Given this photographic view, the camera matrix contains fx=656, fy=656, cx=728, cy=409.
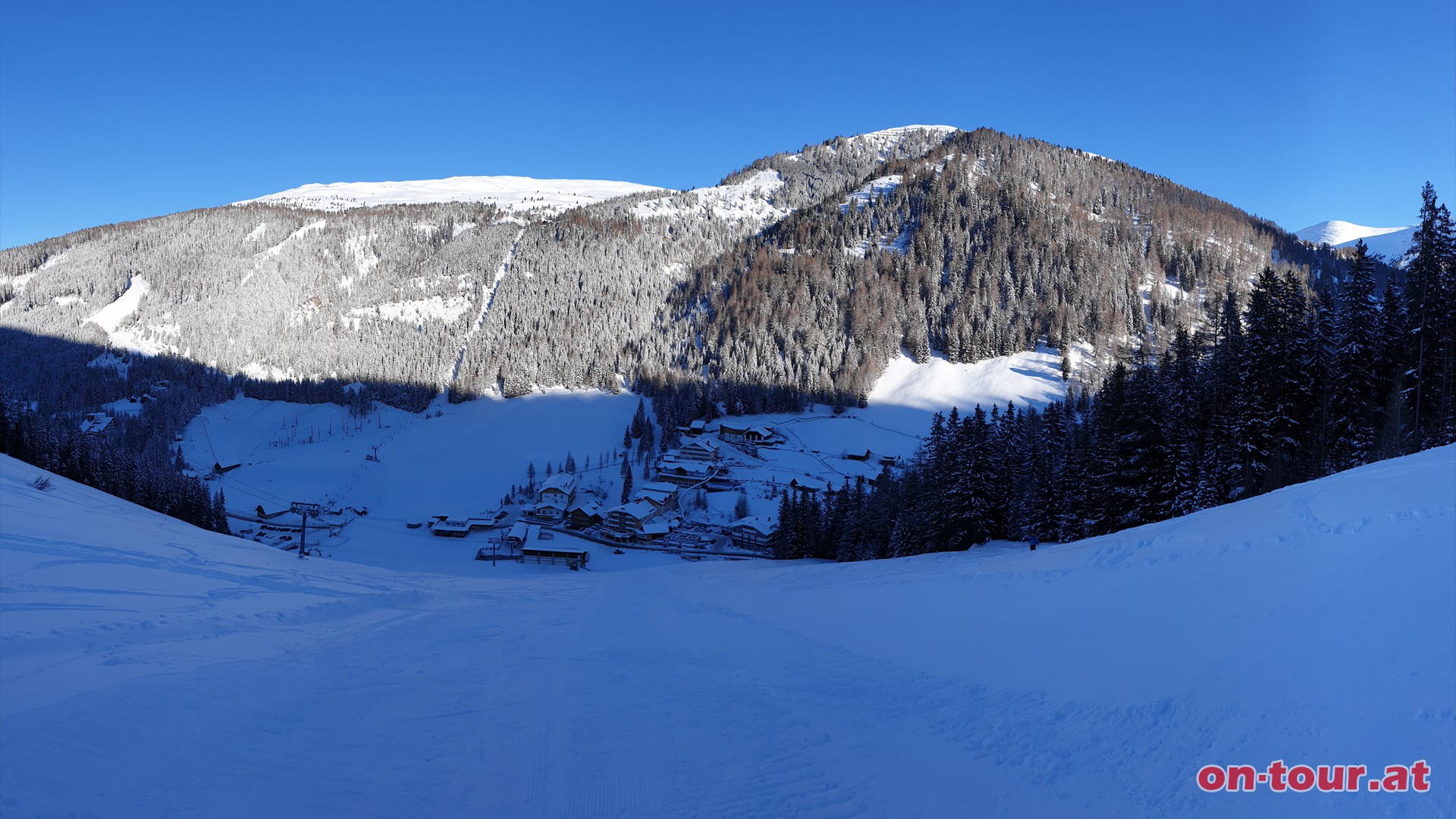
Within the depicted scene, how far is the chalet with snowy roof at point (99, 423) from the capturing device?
9419 centimetres

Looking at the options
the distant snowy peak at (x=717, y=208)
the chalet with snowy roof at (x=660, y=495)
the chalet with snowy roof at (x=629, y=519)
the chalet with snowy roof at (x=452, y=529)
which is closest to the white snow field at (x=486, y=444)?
the chalet with snowy roof at (x=452, y=529)

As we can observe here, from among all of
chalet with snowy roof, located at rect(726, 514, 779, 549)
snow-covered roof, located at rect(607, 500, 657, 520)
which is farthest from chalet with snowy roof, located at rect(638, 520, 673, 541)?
chalet with snowy roof, located at rect(726, 514, 779, 549)

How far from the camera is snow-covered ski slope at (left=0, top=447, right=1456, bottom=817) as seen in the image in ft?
17.1

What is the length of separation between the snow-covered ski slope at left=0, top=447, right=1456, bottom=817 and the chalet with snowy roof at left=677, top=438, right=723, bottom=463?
6503 cm

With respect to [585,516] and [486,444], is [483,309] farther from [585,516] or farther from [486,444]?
[585,516]

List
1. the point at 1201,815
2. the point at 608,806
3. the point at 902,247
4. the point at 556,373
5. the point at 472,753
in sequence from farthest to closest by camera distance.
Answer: the point at 902,247, the point at 556,373, the point at 472,753, the point at 608,806, the point at 1201,815

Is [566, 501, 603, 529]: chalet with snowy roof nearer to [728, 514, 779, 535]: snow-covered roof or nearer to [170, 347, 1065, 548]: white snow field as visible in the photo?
[170, 347, 1065, 548]: white snow field

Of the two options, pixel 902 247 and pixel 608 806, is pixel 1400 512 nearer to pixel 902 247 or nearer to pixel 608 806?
pixel 608 806

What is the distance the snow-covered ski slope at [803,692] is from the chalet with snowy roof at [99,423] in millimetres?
110628

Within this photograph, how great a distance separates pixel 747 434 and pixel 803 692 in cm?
7649

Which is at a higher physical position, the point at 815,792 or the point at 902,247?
the point at 902,247

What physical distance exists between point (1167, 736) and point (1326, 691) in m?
1.36

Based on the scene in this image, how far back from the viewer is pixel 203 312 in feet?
515

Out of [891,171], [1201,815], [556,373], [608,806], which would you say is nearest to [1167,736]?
[1201,815]
